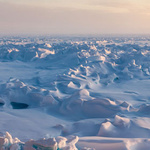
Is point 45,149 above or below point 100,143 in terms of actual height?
above

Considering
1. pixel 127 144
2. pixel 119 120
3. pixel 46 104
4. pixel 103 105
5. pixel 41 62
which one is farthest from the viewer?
pixel 41 62

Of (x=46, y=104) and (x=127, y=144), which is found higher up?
(x=127, y=144)

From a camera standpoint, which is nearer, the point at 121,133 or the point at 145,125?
the point at 121,133

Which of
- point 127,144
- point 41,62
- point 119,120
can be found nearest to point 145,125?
point 119,120

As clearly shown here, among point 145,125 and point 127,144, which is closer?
point 127,144

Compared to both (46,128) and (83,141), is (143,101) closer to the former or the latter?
(46,128)

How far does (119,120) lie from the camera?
3.75m

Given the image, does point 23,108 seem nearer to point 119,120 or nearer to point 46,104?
point 46,104

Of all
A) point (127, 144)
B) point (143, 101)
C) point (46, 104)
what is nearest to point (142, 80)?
point (143, 101)

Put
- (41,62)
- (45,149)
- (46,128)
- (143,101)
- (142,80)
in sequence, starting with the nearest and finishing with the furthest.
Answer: (45,149) → (46,128) → (143,101) → (142,80) → (41,62)

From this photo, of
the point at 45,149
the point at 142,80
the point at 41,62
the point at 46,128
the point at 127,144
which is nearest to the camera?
the point at 45,149

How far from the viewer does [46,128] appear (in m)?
4.09

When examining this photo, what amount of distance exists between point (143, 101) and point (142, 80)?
2911 mm

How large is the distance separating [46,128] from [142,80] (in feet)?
18.9
